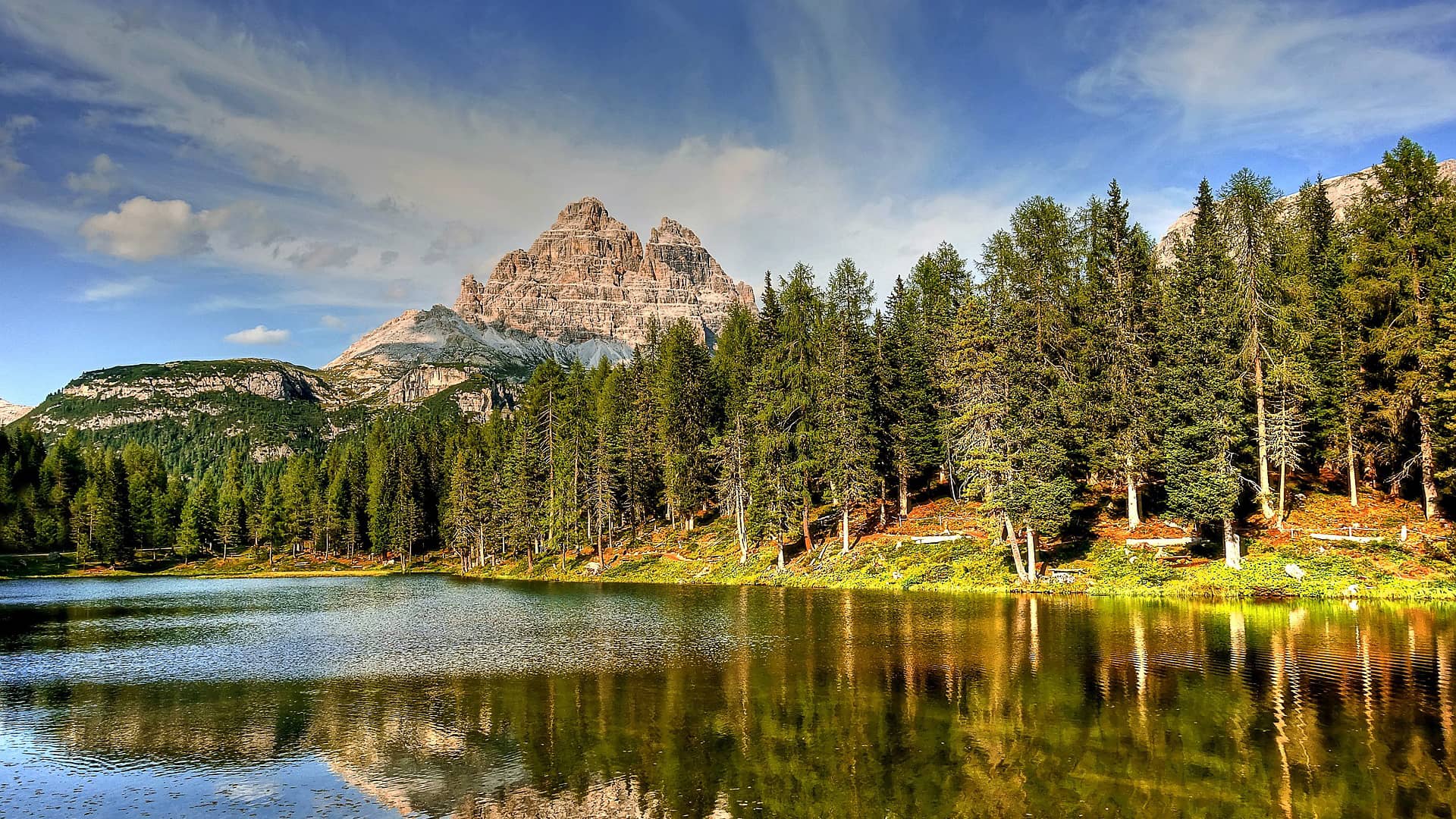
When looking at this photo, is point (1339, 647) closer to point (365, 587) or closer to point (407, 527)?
point (365, 587)

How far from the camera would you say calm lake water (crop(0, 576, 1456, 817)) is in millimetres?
17547

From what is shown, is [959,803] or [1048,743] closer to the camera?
[959,803]

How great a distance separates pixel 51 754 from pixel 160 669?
15.0 meters

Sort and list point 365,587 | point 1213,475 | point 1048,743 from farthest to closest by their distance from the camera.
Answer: point 365,587, point 1213,475, point 1048,743

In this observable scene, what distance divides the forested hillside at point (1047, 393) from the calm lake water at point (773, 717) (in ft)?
45.1

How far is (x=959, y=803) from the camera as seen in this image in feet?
54.7

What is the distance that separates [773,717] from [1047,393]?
44.6 metres

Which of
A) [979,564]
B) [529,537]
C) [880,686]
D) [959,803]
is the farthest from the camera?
[529,537]

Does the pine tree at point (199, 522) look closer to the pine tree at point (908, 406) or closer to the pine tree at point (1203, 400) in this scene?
the pine tree at point (908, 406)

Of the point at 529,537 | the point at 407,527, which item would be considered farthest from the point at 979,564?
the point at 407,527

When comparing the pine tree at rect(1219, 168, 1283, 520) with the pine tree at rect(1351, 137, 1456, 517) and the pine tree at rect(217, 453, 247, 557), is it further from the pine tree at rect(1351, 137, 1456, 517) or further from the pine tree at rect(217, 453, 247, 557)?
the pine tree at rect(217, 453, 247, 557)

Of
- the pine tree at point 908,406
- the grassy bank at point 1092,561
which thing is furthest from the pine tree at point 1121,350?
the pine tree at point 908,406

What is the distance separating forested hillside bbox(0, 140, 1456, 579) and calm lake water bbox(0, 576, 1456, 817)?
13.7 metres

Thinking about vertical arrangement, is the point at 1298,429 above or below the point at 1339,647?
above
